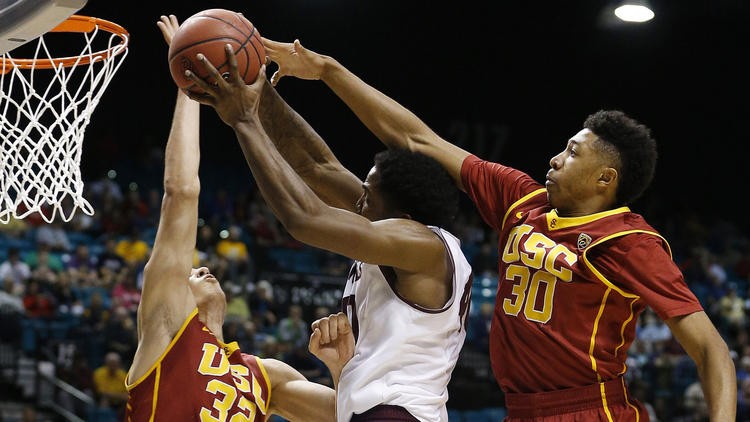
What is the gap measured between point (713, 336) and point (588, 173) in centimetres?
67

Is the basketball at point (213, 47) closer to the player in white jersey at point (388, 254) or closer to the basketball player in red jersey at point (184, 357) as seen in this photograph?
the player in white jersey at point (388, 254)

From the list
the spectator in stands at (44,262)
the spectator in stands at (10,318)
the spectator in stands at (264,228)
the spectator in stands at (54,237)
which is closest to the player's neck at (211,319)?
the spectator in stands at (10,318)

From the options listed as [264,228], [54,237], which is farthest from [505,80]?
[54,237]

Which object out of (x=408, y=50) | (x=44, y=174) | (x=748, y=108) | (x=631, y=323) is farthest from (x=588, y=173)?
(x=748, y=108)

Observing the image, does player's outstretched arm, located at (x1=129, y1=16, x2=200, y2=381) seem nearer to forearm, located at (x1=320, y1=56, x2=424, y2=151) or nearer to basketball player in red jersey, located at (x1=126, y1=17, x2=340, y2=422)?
basketball player in red jersey, located at (x1=126, y1=17, x2=340, y2=422)

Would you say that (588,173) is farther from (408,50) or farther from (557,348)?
(408,50)

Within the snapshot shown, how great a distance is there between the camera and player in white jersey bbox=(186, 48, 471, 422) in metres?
2.82

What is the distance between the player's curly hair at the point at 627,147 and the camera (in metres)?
3.29

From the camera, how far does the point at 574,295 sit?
3.22 m

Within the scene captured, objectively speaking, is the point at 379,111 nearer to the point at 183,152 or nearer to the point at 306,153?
the point at 306,153

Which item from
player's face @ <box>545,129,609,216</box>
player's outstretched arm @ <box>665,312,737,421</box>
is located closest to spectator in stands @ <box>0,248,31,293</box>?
player's face @ <box>545,129,609,216</box>

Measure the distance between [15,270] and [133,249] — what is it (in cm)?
151

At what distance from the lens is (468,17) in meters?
13.7

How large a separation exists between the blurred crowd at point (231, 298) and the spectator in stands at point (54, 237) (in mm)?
16
